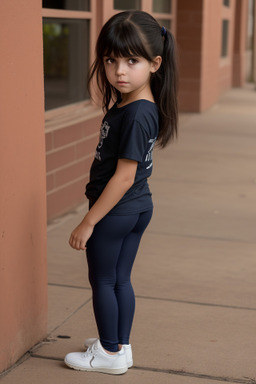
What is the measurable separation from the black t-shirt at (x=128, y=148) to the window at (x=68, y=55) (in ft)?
11.4

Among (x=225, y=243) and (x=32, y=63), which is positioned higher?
(x=32, y=63)

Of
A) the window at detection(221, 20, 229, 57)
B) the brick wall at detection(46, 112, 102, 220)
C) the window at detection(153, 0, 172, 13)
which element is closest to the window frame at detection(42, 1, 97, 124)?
the brick wall at detection(46, 112, 102, 220)

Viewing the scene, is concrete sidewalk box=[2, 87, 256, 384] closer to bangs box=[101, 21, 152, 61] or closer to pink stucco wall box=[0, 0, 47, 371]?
pink stucco wall box=[0, 0, 47, 371]

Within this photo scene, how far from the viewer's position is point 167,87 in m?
2.89

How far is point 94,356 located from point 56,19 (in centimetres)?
389

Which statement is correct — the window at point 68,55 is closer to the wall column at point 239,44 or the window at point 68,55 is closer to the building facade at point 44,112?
the building facade at point 44,112

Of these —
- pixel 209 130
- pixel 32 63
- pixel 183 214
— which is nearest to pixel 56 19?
pixel 183 214

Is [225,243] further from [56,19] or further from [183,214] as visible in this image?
[56,19]

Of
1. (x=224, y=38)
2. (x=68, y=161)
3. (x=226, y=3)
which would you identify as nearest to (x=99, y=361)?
(x=68, y=161)

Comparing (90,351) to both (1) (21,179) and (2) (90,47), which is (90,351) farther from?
(2) (90,47)

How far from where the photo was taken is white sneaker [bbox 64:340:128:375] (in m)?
3.07

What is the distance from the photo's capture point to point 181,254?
5.00m

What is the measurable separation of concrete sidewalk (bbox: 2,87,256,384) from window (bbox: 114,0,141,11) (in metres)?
1.93

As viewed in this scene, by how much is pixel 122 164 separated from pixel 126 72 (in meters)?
0.37
